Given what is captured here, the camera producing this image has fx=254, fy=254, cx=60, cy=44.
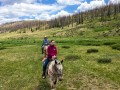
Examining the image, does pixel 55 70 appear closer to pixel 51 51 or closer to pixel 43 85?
pixel 51 51

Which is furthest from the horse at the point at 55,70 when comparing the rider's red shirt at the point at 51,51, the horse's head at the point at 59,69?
the rider's red shirt at the point at 51,51

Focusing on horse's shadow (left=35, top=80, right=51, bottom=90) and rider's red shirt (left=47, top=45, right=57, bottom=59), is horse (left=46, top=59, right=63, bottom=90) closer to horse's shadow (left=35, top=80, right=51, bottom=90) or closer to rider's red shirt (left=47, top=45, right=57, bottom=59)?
rider's red shirt (left=47, top=45, right=57, bottom=59)

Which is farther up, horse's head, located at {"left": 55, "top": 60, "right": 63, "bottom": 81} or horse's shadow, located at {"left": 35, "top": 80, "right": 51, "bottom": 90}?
horse's head, located at {"left": 55, "top": 60, "right": 63, "bottom": 81}

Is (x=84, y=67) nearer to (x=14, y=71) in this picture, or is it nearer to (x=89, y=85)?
(x=89, y=85)

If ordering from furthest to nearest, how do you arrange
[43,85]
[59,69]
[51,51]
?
[43,85], [51,51], [59,69]

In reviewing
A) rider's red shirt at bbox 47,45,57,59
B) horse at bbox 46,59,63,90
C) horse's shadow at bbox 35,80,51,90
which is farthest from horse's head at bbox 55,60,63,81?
horse's shadow at bbox 35,80,51,90

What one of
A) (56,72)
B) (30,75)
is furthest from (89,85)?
(30,75)

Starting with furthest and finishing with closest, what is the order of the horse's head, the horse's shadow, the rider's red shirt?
the horse's shadow < the rider's red shirt < the horse's head

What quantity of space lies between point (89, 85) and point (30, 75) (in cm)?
690

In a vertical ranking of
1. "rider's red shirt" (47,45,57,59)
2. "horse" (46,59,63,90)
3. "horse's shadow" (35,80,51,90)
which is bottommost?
"horse's shadow" (35,80,51,90)

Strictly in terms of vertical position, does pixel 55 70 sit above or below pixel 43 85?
above

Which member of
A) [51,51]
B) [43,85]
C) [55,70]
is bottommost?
[43,85]

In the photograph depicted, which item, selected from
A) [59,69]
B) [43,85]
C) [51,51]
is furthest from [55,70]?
[43,85]

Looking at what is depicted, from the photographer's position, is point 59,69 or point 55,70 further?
point 55,70
